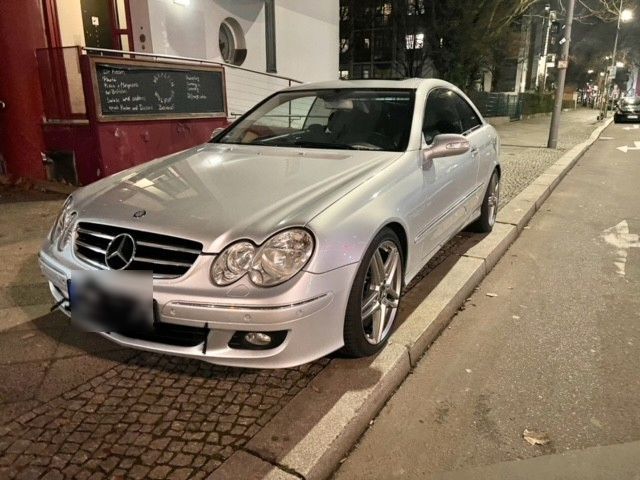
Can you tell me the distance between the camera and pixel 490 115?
26.2 metres

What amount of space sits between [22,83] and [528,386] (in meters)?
6.80

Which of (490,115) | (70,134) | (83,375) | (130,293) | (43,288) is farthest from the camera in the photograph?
(490,115)

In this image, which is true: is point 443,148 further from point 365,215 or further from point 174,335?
point 174,335

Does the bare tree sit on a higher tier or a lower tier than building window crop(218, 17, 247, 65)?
higher

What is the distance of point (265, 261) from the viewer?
2.44 metres

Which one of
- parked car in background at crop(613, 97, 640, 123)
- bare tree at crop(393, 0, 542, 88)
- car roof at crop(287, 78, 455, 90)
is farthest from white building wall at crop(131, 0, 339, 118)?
parked car in background at crop(613, 97, 640, 123)

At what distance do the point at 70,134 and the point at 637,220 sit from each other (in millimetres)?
7010

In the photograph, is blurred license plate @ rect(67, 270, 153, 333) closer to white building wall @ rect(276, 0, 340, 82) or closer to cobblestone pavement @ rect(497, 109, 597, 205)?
cobblestone pavement @ rect(497, 109, 597, 205)

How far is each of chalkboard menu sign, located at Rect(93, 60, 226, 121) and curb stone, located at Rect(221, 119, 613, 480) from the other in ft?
13.9

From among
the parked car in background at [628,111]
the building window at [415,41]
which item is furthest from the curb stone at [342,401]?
the parked car in background at [628,111]

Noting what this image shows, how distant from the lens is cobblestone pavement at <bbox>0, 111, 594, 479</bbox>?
2.25 metres

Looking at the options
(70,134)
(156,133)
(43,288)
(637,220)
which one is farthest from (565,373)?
(70,134)

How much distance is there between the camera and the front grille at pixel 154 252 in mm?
2490

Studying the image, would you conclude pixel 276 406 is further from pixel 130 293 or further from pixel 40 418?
pixel 40 418
